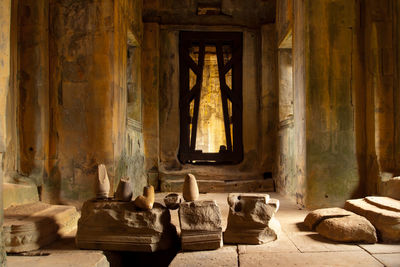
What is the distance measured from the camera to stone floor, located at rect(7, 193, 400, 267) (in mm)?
3047

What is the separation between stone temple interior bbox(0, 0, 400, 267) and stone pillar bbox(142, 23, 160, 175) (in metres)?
0.03

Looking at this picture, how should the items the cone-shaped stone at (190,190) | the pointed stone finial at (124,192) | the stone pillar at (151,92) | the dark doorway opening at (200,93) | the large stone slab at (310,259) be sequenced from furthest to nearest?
1. the dark doorway opening at (200,93)
2. the stone pillar at (151,92)
3. the pointed stone finial at (124,192)
4. the cone-shaped stone at (190,190)
5. the large stone slab at (310,259)

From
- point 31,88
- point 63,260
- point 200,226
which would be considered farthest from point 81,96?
point 200,226

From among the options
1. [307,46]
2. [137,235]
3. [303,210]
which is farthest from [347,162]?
[137,235]

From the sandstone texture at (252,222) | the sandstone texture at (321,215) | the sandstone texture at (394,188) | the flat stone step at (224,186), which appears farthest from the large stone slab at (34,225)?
the sandstone texture at (394,188)

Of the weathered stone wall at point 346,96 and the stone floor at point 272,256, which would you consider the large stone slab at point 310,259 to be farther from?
the weathered stone wall at point 346,96

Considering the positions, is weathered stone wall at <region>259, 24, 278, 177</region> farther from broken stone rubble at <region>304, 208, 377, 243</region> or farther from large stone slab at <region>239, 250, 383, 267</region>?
large stone slab at <region>239, 250, 383, 267</region>

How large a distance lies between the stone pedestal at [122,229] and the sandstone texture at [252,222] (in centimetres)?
70

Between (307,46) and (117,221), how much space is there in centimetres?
378

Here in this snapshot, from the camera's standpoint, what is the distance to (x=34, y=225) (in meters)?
3.56

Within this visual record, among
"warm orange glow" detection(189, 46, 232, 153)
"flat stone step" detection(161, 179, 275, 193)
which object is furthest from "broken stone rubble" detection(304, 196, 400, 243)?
"warm orange glow" detection(189, 46, 232, 153)

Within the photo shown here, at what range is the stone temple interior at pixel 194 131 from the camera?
3564mm

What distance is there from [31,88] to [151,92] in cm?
291

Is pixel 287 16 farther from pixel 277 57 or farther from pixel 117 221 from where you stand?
pixel 117 221
